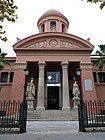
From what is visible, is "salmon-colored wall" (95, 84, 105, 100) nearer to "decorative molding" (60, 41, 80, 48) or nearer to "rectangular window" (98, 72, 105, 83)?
"rectangular window" (98, 72, 105, 83)

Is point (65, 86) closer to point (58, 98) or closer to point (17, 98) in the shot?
point (58, 98)

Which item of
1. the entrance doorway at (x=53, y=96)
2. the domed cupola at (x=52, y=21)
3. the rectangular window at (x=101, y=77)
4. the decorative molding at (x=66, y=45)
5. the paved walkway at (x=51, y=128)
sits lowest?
the paved walkway at (x=51, y=128)

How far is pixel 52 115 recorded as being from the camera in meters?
16.9

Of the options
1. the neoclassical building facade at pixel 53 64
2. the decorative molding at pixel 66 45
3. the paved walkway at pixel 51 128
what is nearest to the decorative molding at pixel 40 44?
the neoclassical building facade at pixel 53 64

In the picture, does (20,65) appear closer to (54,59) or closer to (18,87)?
(18,87)

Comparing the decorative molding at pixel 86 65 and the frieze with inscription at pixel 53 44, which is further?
the frieze with inscription at pixel 53 44

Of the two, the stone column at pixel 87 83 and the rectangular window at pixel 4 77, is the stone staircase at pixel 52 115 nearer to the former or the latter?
the stone column at pixel 87 83

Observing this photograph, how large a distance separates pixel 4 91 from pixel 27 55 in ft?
18.7

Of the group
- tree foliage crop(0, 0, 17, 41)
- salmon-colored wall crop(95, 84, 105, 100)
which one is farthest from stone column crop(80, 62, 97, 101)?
tree foliage crop(0, 0, 17, 41)

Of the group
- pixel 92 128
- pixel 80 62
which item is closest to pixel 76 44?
A: pixel 80 62

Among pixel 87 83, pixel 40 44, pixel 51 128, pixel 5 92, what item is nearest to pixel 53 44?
pixel 40 44

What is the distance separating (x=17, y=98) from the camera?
19.5 metres

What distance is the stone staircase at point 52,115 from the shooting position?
16.2 metres

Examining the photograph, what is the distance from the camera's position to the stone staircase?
16181 mm
